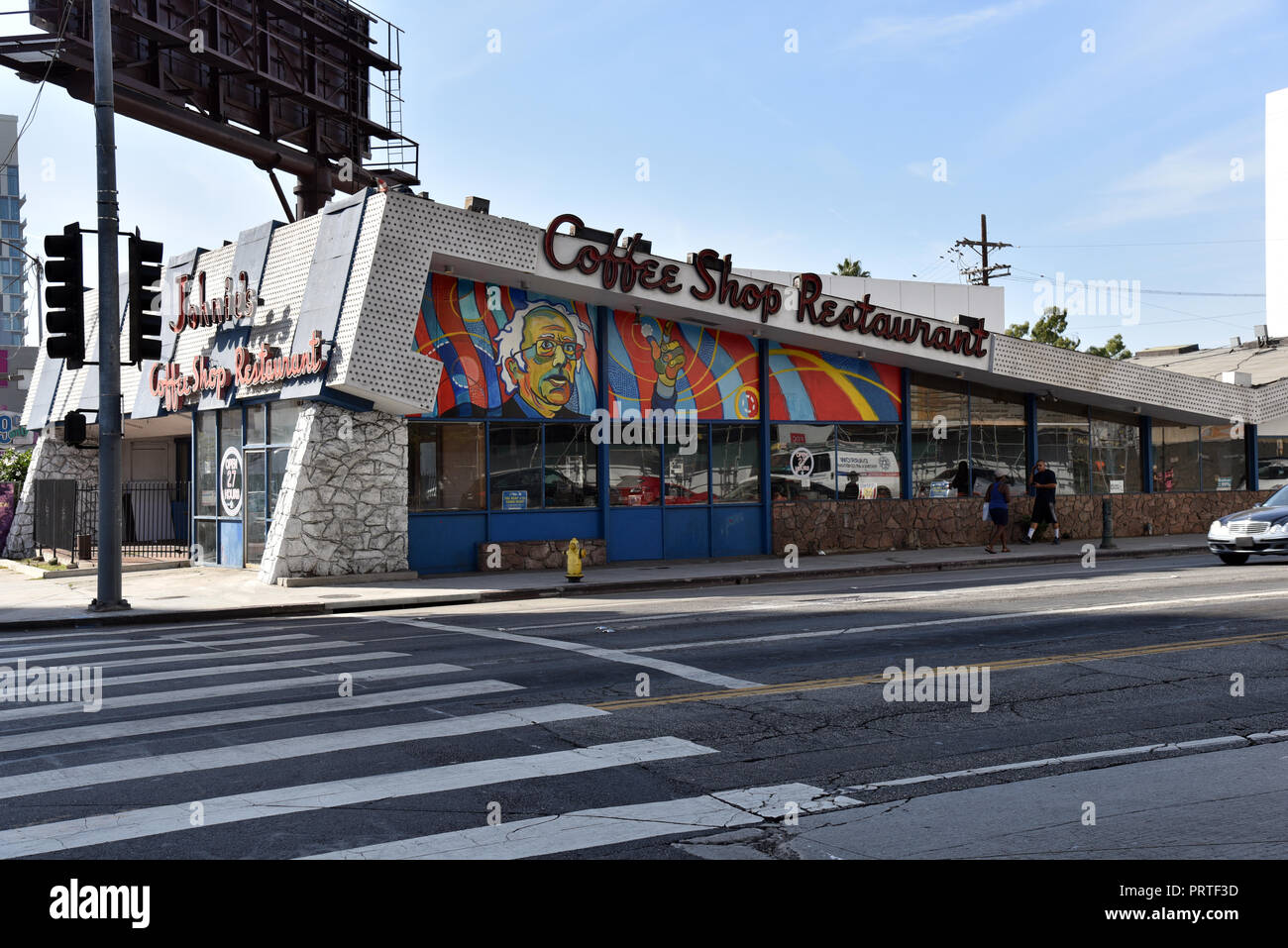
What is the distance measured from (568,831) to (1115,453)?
28.4 m

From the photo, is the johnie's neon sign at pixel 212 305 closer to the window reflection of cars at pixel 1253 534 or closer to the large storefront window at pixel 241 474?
the large storefront window at pixel 241 474

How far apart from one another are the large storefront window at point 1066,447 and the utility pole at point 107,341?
21778 millimetres

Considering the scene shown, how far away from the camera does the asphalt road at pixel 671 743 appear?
5594 mm

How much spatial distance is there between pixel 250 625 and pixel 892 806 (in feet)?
38.4

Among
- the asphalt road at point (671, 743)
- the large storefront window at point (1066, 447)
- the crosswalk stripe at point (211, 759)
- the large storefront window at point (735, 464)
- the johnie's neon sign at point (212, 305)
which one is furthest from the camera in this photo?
the large storefront window at point (1066, 447)

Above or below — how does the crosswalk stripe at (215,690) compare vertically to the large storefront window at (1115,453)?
below

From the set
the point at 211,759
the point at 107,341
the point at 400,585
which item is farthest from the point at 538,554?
the point at 211,759

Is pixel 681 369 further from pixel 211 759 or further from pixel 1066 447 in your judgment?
pixel 211 759

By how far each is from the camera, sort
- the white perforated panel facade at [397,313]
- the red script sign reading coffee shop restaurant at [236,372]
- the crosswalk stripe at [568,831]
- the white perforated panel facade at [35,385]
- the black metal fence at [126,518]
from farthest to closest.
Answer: the white perforated panel facade at [35,385] → the black metal fence at [126,518] → the red script sign reading coffee shop restaurant at [236,372] → the white perforated panel facade at [397,313] → the crosswalk stripe at [568,831]

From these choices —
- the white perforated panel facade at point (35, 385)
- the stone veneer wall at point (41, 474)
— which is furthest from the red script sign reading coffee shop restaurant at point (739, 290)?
the white perforated panel facade at point (35, 385)

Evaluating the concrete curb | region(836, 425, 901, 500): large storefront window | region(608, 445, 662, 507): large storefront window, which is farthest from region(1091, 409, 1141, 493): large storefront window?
region(608, 445, 662, 507): large storefront window

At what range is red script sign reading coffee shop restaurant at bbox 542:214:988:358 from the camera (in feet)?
72.3

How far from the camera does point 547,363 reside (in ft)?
74.5

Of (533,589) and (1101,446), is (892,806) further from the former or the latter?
(1101,446)
